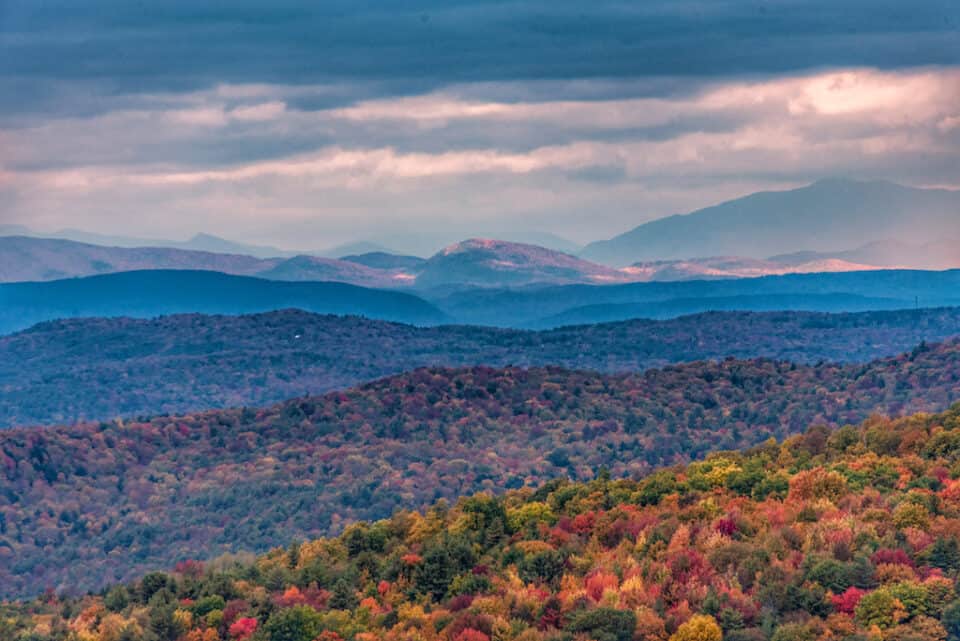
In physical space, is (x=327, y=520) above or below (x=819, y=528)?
below

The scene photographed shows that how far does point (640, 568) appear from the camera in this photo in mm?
50062

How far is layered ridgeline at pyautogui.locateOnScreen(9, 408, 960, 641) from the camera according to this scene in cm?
4394

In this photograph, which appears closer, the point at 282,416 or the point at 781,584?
the point at 781,584

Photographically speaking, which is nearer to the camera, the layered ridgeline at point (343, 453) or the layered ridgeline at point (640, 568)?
the layered ridgeline at point (640, 568)

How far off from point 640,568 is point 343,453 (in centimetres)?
12696

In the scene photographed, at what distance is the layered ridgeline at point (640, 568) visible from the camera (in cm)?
4394

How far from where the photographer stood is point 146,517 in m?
167

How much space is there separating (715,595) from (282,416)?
502 ft

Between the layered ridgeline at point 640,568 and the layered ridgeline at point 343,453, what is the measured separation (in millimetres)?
82593

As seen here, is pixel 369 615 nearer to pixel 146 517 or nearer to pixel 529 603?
pixel 529 603

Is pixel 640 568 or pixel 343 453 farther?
pixel 343 453

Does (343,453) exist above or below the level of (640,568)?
below

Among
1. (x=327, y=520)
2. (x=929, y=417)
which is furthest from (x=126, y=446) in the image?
(x=929, y=417)

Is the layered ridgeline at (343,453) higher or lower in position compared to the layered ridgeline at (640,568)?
lower
